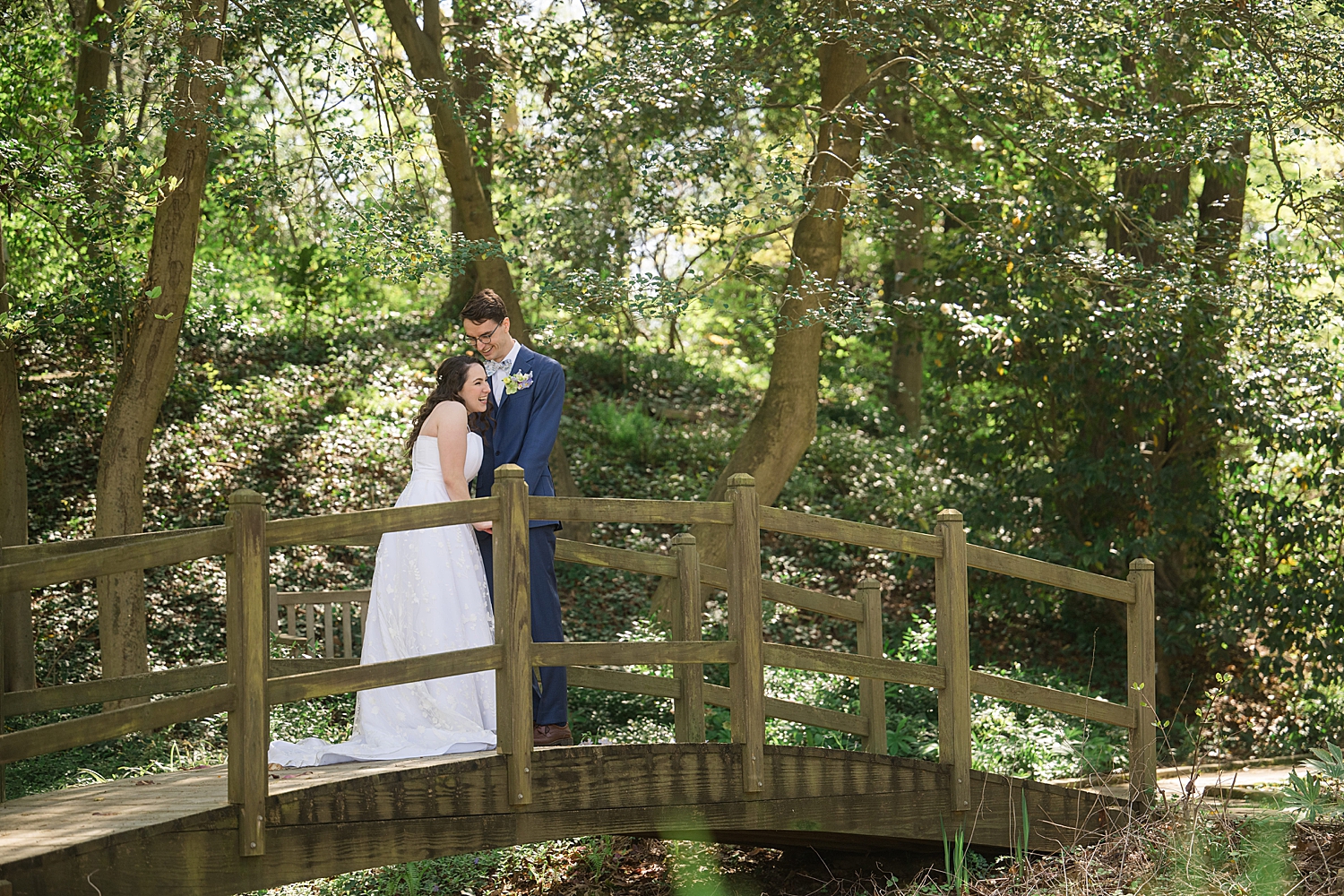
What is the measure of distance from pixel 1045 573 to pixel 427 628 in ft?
10.2

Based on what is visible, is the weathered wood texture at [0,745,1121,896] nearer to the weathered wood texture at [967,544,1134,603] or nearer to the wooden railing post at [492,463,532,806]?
the wooden railing post at [492,463,532,806]

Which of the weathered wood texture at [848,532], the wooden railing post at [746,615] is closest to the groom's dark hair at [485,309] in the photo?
the wooden railing post at [746,615]

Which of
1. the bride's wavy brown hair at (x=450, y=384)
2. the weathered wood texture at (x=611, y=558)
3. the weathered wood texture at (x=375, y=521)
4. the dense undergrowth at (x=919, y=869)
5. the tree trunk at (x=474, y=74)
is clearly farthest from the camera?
the tree trunk at (x=474, y=74)

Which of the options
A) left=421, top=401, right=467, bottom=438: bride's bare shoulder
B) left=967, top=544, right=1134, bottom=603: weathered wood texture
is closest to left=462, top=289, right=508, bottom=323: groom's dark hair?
left=421, top=401, right=467, bottom=438: bride's bare shoulder

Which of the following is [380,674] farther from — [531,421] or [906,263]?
[906,263]

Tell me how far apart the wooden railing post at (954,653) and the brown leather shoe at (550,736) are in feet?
6.08

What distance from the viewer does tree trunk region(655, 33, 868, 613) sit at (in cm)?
1096

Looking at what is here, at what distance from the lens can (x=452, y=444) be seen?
6008 millimetres

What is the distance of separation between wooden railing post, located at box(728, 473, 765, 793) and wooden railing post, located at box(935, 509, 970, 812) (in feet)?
3.45

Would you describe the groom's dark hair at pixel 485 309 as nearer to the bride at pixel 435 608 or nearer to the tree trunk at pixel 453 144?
the bride at pixel 435 608

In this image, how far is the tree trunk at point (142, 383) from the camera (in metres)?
8.93

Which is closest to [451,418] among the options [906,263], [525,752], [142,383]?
[525,752]

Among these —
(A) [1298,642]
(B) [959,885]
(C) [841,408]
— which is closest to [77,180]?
(B) [959,885]

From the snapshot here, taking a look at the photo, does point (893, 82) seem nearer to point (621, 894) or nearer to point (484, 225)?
point (484, 225)
